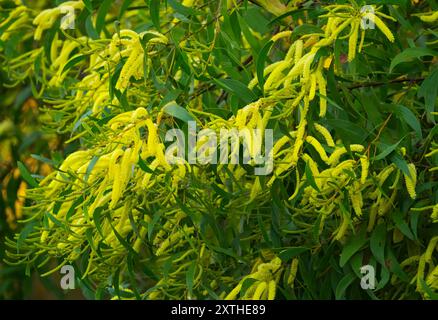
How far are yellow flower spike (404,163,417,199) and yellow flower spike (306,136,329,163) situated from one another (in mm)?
131

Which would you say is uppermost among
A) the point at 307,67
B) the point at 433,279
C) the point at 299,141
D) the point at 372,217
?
the point at 307,67

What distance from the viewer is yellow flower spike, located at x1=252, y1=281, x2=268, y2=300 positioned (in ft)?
5.60

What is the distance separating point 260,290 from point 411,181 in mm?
350

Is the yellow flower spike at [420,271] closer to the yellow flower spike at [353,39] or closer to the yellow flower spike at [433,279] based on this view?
the yellow flower spike at [433,279]

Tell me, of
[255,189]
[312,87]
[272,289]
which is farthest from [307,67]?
[272,289]

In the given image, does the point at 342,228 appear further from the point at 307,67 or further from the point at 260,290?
the point at 307,67

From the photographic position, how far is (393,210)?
1739mm

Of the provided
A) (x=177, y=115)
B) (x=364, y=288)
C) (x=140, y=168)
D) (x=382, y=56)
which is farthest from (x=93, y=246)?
(x=382, y=56)

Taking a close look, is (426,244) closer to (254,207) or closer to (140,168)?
(254,207)

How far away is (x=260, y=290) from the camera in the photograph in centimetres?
172

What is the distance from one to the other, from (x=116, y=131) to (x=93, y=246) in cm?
22

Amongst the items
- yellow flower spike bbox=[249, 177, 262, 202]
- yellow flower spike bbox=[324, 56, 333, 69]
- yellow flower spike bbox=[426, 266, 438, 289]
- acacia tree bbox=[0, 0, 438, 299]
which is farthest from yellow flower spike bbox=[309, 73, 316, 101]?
yellow flower spike bbox=[426, 266, 438, 289]

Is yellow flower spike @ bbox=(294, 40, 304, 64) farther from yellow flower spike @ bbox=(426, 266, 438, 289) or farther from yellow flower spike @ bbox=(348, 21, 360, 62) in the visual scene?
yellow flower spike @ bbox=(426, 266, 438, 289)

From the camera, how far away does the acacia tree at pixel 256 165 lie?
5.02 ft
